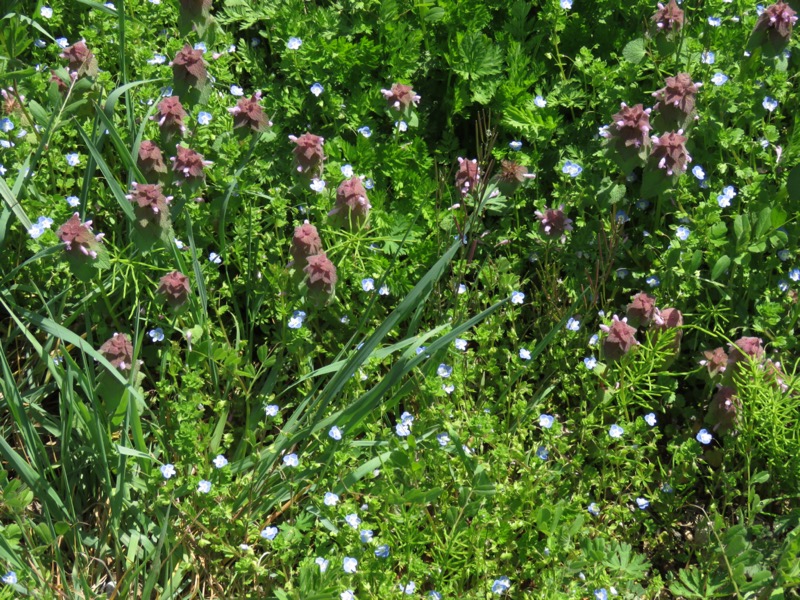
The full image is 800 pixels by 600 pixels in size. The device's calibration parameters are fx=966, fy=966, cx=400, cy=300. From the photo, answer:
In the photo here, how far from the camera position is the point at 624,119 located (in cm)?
285

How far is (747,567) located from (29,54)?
116 inches

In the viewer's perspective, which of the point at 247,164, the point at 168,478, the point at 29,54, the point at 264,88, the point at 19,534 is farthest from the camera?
the point at 29,54

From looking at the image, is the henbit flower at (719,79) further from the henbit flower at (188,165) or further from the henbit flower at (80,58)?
the henbit flower at (80,58)

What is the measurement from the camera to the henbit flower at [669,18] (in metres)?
3.03

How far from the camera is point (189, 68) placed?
2852 millimetres

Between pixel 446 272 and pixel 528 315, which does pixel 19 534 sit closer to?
pixel 446 272

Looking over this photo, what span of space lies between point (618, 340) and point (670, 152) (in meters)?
0.59

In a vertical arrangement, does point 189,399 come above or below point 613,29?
below

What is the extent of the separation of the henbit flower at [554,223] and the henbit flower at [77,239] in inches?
52.7

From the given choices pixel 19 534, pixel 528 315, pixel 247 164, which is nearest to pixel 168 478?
pixel 19 534

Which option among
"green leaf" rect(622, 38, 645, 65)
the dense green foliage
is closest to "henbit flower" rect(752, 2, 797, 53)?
the dense green foliage

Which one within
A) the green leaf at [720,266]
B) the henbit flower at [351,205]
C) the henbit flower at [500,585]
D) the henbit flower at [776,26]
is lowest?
the henbit flower at [500,585]

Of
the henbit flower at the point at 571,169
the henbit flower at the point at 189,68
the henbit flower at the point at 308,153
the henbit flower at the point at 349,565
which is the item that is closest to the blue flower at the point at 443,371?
the henbit flower at the point at 349,565

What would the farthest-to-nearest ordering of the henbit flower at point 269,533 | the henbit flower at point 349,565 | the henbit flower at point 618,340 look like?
the henbit flower at point 618,340 < the henbit flower at point 269,533 < the henbit flower at point 349,565
